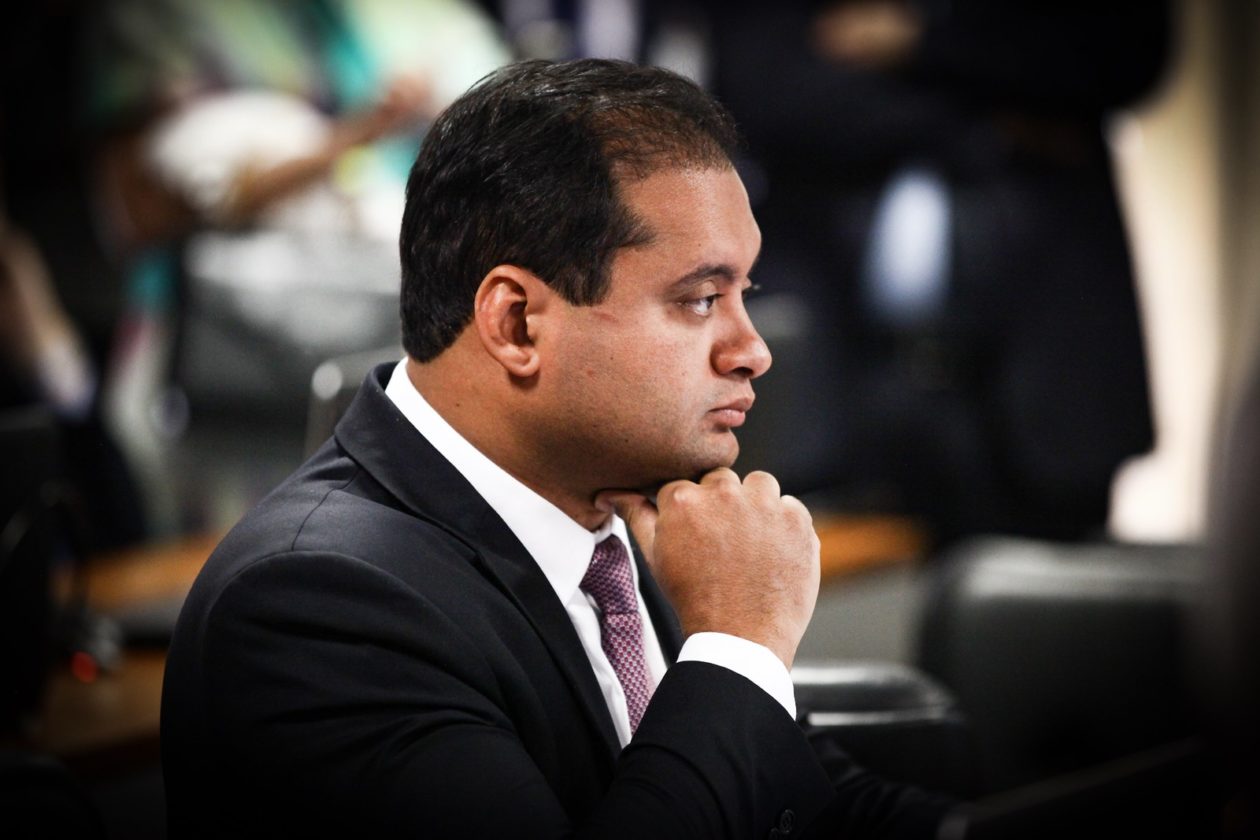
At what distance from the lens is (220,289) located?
270 cm

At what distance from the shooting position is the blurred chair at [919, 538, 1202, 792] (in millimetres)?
2057

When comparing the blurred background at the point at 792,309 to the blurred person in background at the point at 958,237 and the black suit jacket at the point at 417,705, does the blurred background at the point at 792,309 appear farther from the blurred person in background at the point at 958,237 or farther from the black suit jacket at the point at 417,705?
the black suit jacket at the point at 417,705

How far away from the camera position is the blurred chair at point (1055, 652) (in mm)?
2057

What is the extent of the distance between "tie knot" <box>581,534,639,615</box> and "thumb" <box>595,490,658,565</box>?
4 cm

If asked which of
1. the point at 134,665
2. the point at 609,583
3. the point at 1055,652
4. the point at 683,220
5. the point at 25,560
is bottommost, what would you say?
the point at 134,665

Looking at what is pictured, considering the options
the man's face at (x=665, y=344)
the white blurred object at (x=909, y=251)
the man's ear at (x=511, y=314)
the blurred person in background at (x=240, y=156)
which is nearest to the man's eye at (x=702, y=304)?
the man's face at (x=665, y=344)

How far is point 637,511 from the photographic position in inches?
50.1

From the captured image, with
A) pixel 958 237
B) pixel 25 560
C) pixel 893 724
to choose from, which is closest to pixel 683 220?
pixel 893 724

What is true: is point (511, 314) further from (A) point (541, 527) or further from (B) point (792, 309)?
(B) point (792, 309)

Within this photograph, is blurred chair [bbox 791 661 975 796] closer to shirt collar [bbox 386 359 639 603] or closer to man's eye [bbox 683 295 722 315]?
shirt collar [bbox 386 359 639 603]

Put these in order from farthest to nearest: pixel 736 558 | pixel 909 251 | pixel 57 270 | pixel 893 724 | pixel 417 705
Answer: pixel 909 251, pixel 57 270, pixel 893 724, pixel 736 558, pixel 417 705

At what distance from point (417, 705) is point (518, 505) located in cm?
27

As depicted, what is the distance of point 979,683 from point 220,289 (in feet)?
5.31

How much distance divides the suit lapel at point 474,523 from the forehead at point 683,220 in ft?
0.83
